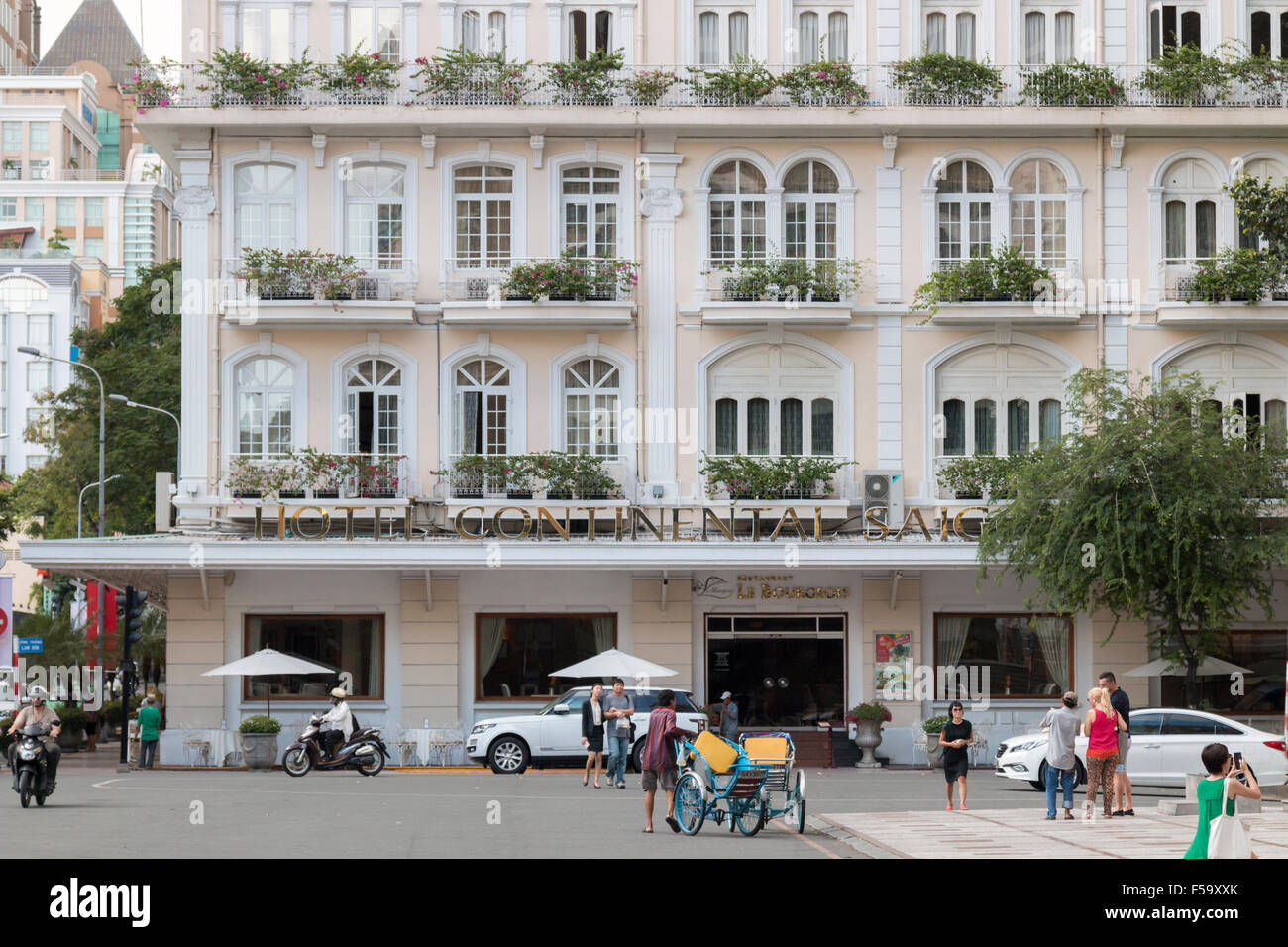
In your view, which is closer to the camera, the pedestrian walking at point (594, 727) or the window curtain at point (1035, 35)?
the pedestrian walking at point (594, 727)

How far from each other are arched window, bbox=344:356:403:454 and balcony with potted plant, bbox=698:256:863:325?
6.34 m

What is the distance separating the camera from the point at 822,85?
Result: 3622 centimetres

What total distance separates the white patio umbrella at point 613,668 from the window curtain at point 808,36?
12987 mm

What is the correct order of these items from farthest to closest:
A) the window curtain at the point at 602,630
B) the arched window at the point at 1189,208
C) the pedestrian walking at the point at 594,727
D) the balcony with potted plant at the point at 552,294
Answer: the arched window at the point at 1189,208, the window curtain at the point at 602,630, the balcony with potted plant at the point at 552,294, the pedestrian walking at the point at 594,727

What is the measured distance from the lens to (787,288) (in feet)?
117

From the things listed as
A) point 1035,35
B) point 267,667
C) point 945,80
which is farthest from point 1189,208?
point 267,667

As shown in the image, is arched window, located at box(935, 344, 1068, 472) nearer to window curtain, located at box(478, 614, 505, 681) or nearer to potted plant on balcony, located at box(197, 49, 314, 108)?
window curtain, located at box(478, 614, 505, 681)

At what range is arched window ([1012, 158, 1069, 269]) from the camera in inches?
1449

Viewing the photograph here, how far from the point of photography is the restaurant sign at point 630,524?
115ft

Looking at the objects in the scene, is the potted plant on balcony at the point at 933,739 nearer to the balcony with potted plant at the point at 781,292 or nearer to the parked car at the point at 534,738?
the parked car at the point at 534,738

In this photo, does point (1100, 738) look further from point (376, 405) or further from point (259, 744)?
point (376, 405)

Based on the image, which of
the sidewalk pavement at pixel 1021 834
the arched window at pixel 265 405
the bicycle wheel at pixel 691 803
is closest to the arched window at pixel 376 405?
the arched window at pixel 265 405

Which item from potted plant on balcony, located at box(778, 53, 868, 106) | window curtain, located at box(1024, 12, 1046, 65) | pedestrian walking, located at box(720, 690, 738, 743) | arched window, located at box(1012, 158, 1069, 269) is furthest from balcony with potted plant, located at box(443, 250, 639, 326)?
window curtain, located at box(1024, 12, 1046, 65)

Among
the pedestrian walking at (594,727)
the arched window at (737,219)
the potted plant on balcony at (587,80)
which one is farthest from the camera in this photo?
the arched window at (737,219)
